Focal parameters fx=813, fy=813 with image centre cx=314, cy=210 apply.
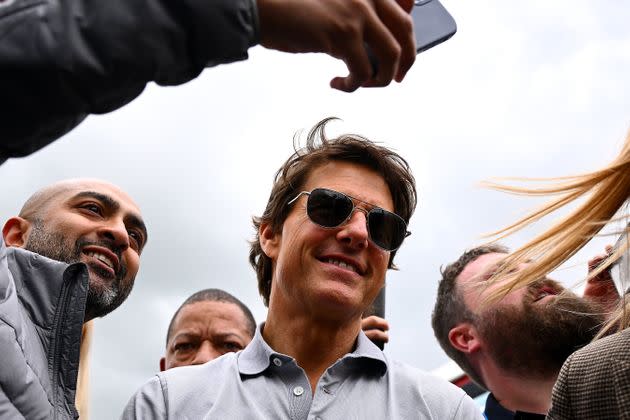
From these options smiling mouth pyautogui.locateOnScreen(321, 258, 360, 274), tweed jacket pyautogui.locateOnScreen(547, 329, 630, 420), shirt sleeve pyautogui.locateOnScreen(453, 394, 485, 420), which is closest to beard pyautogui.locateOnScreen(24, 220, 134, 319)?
smiling mouth pyautogui.locateOnScreen(321, 258, 360, 274)

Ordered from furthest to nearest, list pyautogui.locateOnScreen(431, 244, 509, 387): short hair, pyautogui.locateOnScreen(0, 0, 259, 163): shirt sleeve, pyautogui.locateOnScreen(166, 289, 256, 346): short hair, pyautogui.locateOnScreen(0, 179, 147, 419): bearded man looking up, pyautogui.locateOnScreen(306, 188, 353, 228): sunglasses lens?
1. pyautogui.locateOnScreen(166, 289, 256, 346): short hair
2. pyautogui.locateOnScreen(431, 244, 509, 387): short hair
3. pyautogui.locateOnScreen(306, 188, 353, 228): sunglasses lens
4. pyautogui.locateOnScreen(0, 179, 147, 419): bearded man looking up
5. pyautogui.locateOnScreen(0, 0, 259, 163): shirt sleeve

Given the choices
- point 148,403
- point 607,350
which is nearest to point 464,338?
point 148,403

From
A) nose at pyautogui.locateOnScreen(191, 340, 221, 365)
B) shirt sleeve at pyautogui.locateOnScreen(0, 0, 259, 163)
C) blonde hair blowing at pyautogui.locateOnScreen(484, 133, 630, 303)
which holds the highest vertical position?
shirt sleeve at pyautogui.locateOnScreen(0, 0, 259, 163)

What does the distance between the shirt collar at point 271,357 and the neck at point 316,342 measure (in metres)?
0.06

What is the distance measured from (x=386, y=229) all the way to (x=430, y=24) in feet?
5.60

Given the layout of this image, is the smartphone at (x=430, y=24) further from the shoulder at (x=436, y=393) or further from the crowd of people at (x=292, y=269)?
the shoulder at (x=436, y=393)

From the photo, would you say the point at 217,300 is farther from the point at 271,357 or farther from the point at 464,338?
the point at 271,357

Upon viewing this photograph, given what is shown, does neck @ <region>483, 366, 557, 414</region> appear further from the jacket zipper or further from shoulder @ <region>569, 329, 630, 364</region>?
the jacket zipper

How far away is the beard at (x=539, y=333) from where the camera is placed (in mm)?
3443

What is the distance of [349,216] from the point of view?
2.98 m

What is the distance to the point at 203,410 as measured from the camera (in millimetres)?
2533

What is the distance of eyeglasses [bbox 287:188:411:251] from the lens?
2.97m

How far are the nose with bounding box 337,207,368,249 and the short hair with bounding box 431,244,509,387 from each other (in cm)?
121

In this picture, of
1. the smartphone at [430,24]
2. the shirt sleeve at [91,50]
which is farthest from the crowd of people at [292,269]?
the smartphone at [430,24]
